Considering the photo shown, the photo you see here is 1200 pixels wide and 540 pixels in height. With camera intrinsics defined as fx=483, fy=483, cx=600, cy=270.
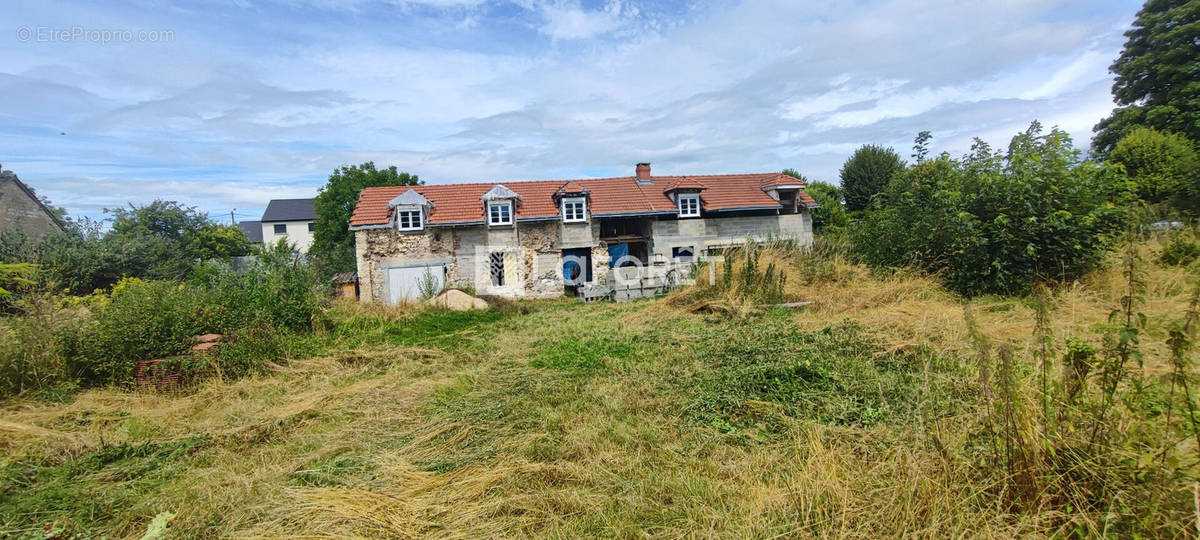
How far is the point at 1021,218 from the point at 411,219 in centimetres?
1794

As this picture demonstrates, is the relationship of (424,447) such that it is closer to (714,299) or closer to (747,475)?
(747,475)

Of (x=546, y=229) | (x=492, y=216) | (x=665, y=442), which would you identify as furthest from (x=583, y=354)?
(x=492, y=216)

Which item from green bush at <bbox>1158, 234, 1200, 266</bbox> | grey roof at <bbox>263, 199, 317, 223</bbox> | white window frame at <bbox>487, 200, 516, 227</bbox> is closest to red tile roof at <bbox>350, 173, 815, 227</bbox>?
white window frame at <bbox>487, 200, 516, 227</bbox>

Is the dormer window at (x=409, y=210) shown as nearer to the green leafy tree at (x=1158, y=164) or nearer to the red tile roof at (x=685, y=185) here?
the red tile roof at (x=685, y=185)

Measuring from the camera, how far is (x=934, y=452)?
2787 millimetres

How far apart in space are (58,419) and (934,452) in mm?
8457

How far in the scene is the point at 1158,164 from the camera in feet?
49.1

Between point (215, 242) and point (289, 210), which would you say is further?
point (289, 210)

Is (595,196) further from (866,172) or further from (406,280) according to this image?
(866,172)

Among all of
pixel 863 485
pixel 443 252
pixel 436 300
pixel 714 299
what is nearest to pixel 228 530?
pixel 863 485

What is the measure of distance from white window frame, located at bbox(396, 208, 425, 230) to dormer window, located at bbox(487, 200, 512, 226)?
2.54m

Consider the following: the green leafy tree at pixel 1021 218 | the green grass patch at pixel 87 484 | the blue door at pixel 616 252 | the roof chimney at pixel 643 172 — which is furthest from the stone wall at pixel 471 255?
the green grass patch at pixel 87 484

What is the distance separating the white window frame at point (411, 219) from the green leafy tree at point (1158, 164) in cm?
→ 2257

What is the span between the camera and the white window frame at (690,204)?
65.0 ft
